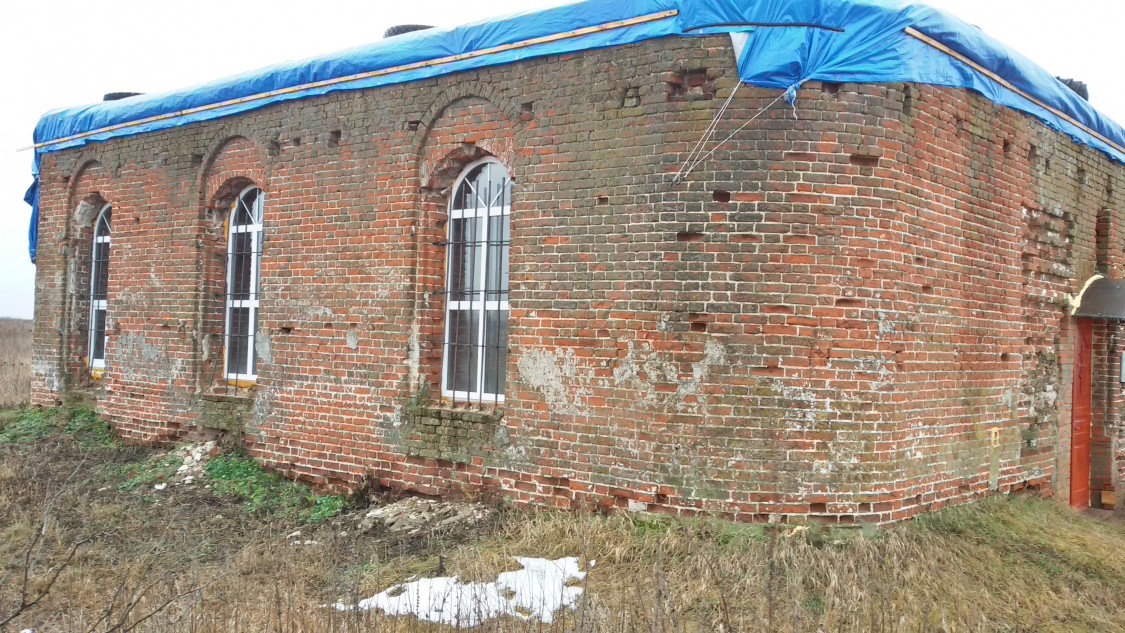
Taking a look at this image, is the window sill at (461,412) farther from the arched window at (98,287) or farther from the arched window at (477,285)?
the arched window at (98,287)

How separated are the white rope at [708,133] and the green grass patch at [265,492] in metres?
4.38

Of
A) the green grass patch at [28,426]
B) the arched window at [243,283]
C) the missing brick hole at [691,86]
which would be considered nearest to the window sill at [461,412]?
the arched window at [243,283]

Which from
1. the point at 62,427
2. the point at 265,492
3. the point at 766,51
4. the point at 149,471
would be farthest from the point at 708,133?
the point at 62,427

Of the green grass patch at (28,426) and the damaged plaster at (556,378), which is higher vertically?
the damaged plaster at (556,378)

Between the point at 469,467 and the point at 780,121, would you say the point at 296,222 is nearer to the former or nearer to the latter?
the point at 469,467

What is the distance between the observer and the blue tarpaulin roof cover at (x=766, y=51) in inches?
247

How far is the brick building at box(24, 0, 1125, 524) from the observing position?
20.8 ft

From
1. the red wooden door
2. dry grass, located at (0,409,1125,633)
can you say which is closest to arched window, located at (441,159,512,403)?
dry grass, located at (0,409,1125,633)

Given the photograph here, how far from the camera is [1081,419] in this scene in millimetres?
9586

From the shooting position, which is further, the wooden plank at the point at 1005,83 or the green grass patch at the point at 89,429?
the green grass patch at the point at 89,429

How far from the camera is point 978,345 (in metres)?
7.52

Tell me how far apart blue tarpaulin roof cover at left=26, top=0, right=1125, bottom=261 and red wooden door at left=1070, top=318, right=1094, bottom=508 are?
79.9 inches

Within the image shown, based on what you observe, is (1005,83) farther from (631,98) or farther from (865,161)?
(631,98)

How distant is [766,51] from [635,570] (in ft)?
12.1
